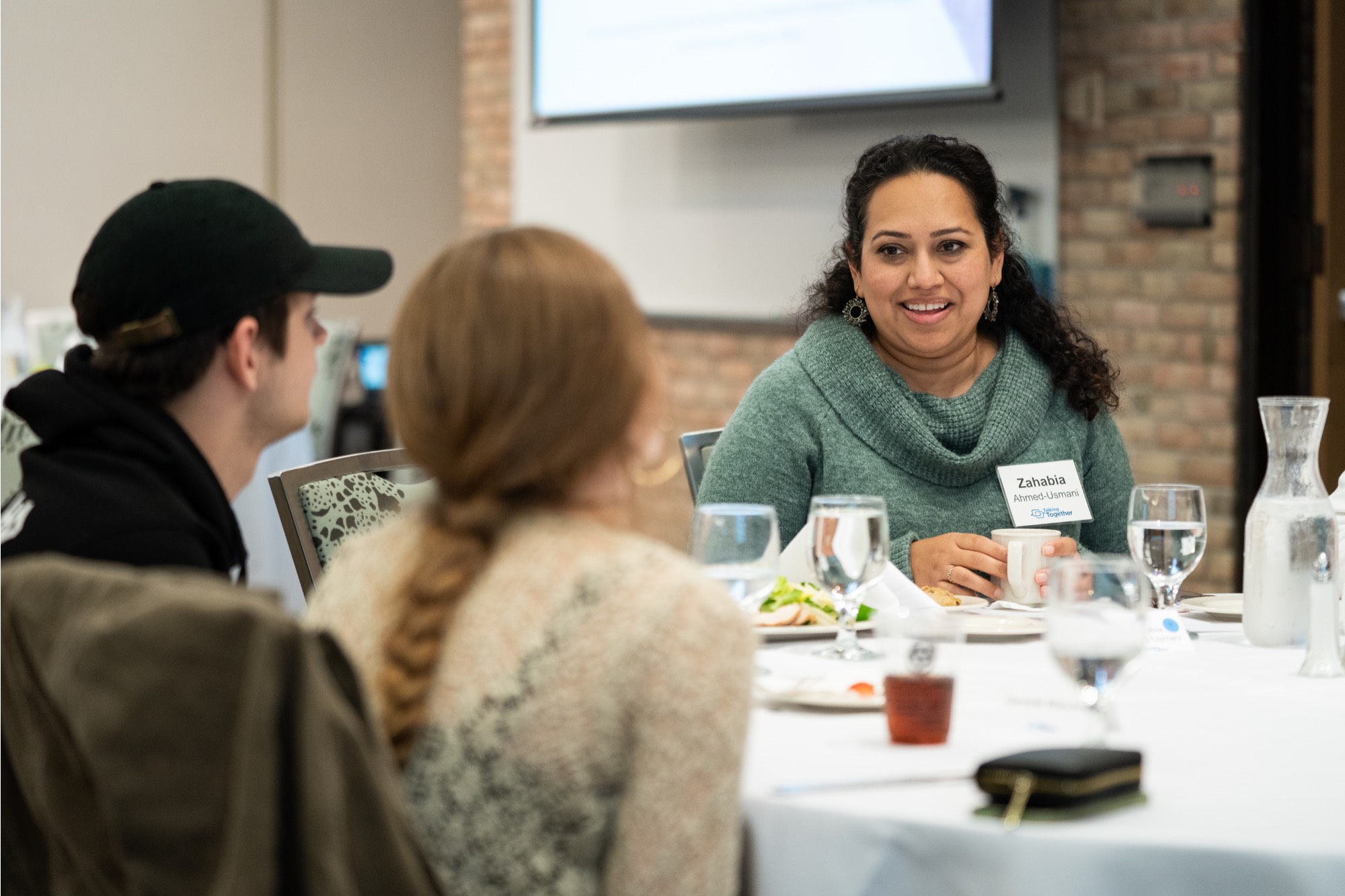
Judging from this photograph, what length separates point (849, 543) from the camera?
4.43 ft

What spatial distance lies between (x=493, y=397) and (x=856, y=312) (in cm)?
157

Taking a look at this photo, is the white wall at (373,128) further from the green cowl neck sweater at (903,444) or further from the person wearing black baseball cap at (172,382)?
the person wearing black baseball cap at (172,382)

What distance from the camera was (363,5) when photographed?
7848 millimetres

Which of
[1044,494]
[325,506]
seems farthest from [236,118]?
[1044,494]

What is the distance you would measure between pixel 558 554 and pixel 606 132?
192 inches

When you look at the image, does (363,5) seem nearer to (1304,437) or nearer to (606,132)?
(606,132)

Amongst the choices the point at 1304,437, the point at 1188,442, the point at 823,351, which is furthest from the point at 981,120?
Answer: the point at 1304,437

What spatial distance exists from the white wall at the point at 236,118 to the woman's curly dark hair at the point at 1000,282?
17.0 ft

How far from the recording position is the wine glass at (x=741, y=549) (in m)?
1.30

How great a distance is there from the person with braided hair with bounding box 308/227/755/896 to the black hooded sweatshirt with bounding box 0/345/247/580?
1.06 feet

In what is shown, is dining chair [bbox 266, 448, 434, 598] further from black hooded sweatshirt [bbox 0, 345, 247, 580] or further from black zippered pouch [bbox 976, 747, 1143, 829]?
black zippered pouch [bbox 976, 747, 1143, 829]

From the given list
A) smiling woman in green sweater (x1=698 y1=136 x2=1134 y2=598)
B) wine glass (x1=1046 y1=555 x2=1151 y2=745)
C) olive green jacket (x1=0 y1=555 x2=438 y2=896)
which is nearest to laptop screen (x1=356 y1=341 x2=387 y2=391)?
smiling woman in green sweater (x1=698 y1=136 x2=1134 y2=598)

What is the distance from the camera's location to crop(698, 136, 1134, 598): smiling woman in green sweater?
221 centimetres

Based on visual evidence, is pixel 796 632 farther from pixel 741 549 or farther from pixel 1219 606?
pixel 1219 606
